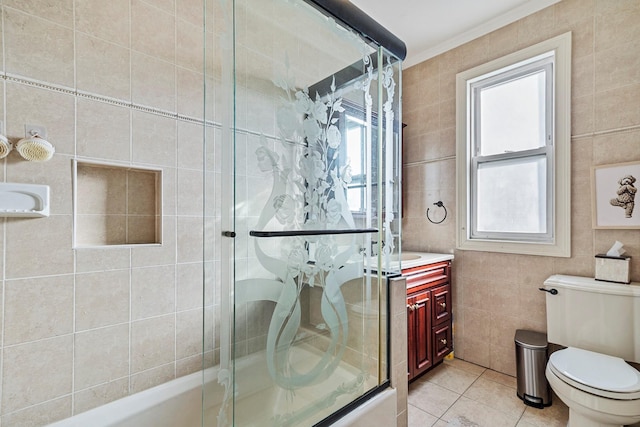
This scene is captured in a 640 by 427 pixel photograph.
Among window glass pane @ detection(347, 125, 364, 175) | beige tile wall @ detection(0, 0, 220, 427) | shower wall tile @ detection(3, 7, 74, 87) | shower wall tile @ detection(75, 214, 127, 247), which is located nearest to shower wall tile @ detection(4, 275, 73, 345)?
beige tile wall @ detection(0, 0, 220, 427)

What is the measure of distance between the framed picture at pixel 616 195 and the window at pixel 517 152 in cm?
14

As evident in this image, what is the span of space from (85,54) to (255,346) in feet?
4.65

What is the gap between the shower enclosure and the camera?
85cm

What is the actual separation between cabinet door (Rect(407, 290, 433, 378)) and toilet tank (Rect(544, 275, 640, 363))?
75cm

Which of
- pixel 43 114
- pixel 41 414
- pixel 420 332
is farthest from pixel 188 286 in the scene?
pixel 420 332

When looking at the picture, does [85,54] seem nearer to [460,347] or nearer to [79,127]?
[79,127]

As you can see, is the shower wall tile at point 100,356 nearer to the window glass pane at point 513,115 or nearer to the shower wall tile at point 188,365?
the shower wall tile at point 188,365

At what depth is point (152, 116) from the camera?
1.40 m

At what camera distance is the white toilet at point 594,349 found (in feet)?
4.26

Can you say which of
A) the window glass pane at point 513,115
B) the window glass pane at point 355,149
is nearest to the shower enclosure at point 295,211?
the window glass pane at point 355,149

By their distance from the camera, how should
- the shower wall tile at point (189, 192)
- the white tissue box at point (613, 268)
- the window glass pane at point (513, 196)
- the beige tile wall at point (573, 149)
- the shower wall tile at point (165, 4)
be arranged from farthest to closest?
the window glass pane at point (513, 196) < the beige tile wall at point (573, 149) < the white tissue box at point (613, 268) < the shower wall tile at point (189, 192) < the shower wall tile at point (165, 4)

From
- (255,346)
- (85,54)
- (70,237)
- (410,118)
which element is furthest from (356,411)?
(410,118)

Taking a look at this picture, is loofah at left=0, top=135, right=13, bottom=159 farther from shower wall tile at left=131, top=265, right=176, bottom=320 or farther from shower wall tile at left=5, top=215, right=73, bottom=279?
shower wall tile at left=131, top=265, right=176, bottom=320

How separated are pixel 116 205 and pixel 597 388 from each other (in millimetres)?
2439
